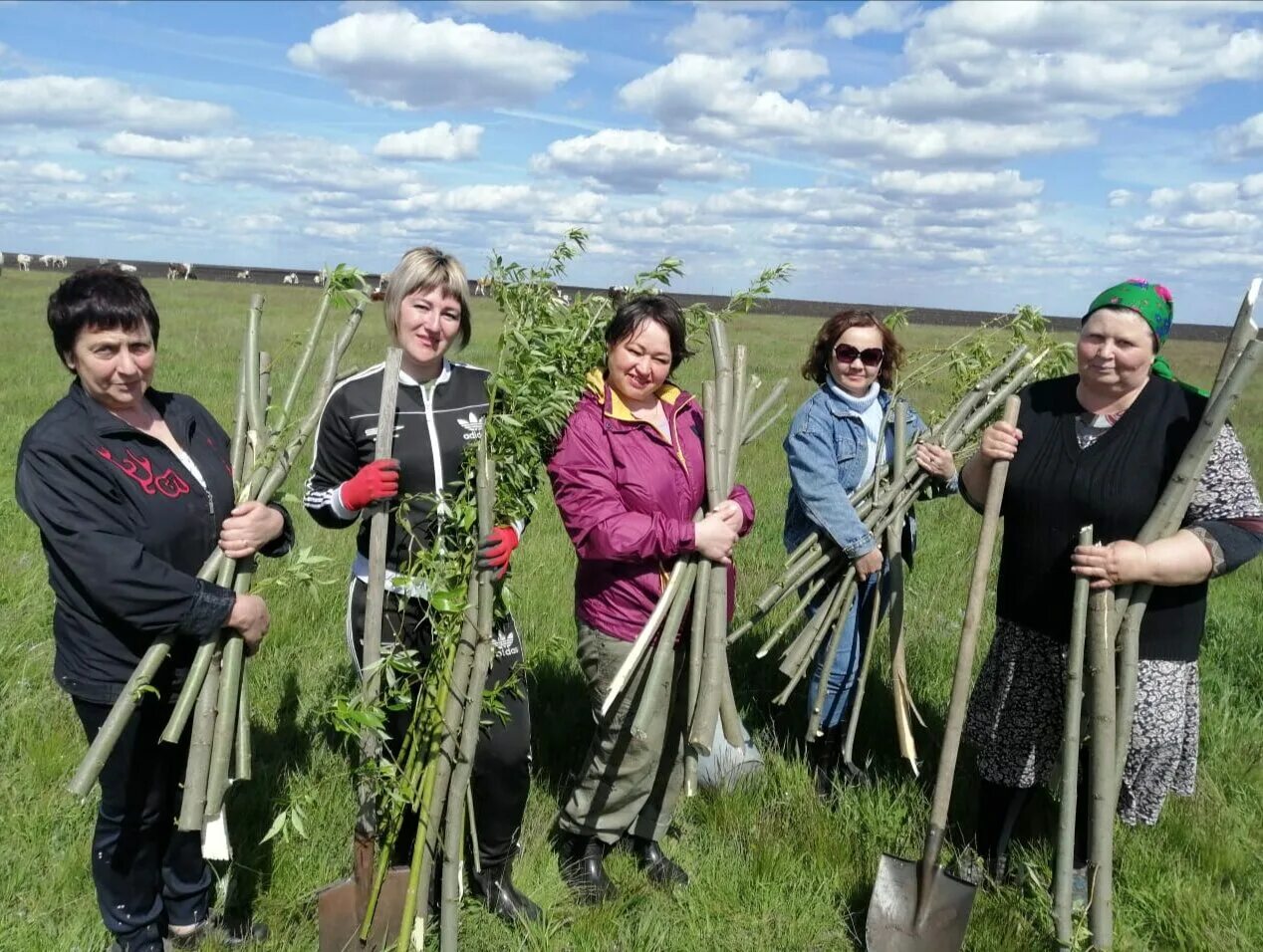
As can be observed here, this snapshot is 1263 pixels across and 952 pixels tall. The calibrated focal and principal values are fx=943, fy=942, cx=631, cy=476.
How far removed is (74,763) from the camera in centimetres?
390

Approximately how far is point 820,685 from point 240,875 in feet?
7.80

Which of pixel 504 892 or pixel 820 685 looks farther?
pixel 820 685

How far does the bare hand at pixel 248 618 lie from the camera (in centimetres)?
266

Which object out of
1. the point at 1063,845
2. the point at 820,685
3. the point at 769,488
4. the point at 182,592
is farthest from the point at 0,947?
the point at 769,488

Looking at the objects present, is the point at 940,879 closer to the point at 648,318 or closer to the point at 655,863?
the point at 655,863

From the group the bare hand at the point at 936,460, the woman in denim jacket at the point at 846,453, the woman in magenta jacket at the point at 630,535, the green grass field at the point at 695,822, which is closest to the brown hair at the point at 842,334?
the woman in denim jacket at the point at 846,453

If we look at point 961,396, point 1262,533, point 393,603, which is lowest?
point 393,603

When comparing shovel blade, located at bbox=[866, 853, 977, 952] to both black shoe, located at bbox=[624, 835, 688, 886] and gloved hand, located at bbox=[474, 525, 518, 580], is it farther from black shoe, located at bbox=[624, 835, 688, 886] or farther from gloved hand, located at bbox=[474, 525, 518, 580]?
gloved hand, located at bbox=[474, 525, 518, 580]

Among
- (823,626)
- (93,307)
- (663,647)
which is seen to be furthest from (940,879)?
(93,307)

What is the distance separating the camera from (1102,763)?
2916 millimetres

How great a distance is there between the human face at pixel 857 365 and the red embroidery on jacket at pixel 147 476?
8.20 feet

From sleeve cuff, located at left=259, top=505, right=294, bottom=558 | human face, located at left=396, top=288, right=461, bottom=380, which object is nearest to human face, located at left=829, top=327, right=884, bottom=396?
human face, located at left=396, top=288, right=461, bottom=380

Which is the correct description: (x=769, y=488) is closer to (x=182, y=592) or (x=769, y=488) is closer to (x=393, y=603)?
(x=393, y=603)

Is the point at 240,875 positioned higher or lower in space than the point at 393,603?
lower
